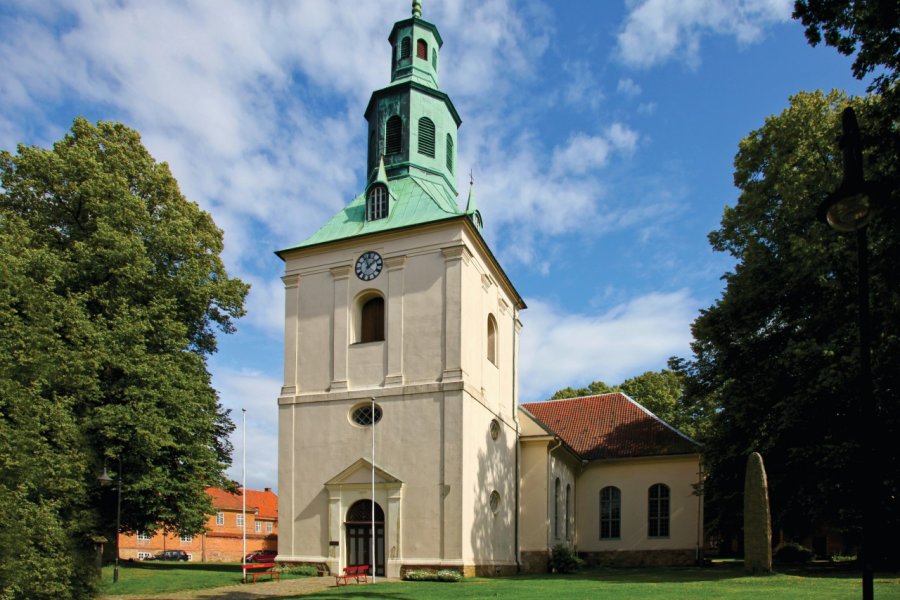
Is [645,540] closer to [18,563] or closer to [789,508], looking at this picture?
[789,508]

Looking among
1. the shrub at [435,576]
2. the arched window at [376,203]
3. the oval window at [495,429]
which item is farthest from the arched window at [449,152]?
the shrub at [435,576]

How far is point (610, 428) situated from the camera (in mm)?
35344

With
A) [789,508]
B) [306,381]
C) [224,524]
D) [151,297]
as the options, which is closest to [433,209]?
[306,381]

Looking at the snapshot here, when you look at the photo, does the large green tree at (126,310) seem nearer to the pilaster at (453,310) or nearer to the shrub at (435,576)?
the shrub at (435,576)

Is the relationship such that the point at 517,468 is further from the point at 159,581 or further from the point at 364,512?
the point at 159,581

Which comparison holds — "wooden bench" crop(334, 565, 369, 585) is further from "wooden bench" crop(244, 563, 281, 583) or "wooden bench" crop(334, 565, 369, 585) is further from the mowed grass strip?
"wooden bench" crop(244, 563, 281, 583)

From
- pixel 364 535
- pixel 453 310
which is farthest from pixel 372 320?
pixel 364 535

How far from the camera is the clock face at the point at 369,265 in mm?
25062

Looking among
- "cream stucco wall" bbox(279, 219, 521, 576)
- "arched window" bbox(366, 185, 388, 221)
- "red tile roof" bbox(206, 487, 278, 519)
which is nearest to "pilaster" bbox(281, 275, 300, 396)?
"cream stucco wall" bbox(279, 219, 521, 576)

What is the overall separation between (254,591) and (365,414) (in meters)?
7.25

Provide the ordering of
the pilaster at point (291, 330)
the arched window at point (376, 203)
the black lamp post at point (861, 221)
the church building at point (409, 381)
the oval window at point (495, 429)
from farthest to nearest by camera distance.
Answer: the arched window at point (376, 203) → the oval window at point (495, 429) → the pilaster at point (291, 330) → the church building at point (409, 381) → the black lamp post at point (861, 221)

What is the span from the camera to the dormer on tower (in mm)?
27703

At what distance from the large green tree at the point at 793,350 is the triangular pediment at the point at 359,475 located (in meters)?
11.3

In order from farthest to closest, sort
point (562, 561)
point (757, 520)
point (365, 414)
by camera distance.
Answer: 1. point (562, 561)
2. point (365, 414)
3. point (757, 520)
